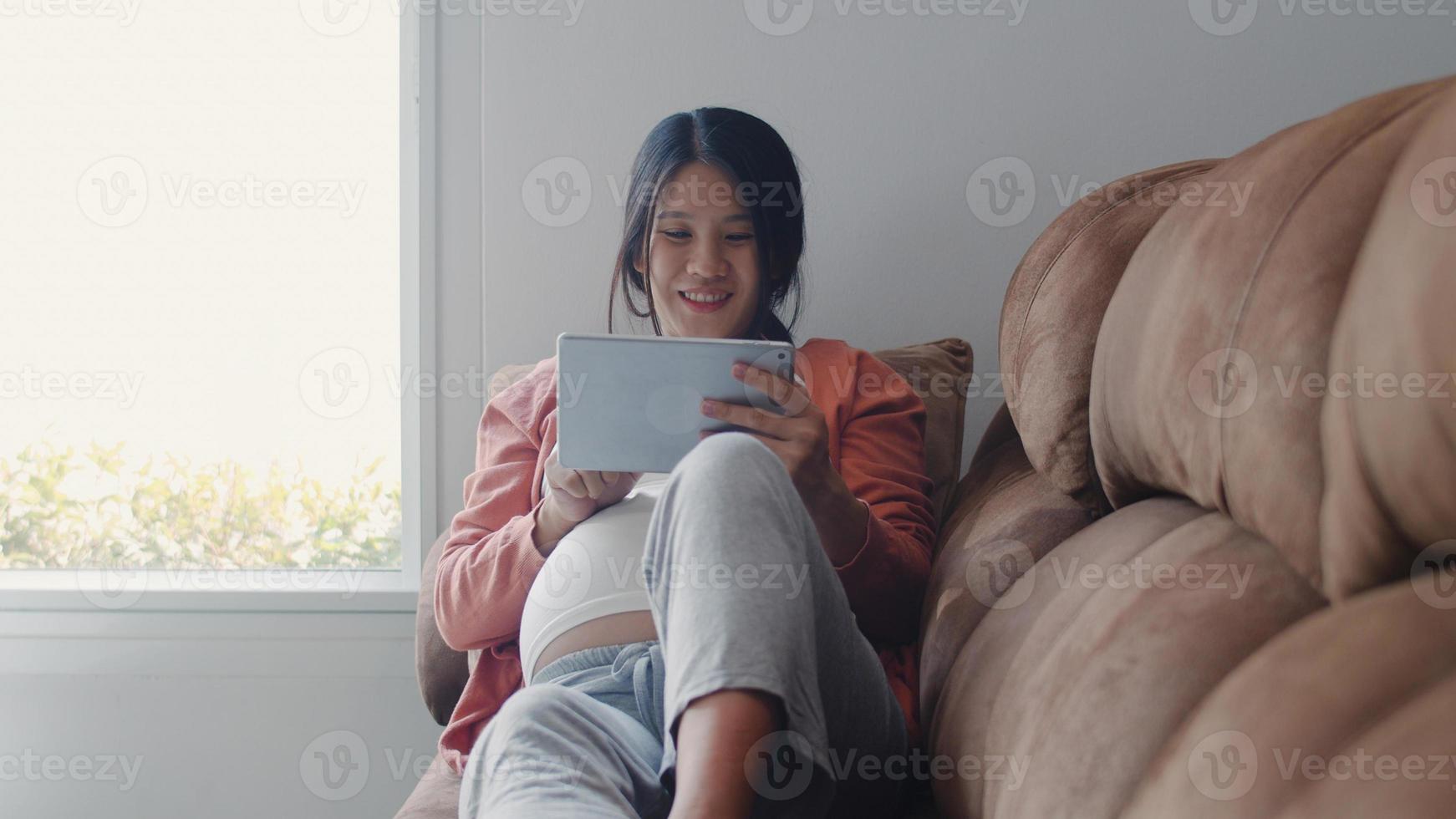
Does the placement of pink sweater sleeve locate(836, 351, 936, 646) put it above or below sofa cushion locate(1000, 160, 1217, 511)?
below

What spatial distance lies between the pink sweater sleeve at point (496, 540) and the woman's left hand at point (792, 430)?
28 cm

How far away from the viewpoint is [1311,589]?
0.59 m

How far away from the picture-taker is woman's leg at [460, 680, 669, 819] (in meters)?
0.74

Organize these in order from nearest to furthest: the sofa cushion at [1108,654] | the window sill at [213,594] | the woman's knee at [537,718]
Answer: the sofa cushion at [1108,654], the woman's knee at [537,718], the window sill at [213,594]

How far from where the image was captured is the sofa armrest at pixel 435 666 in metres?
1.27

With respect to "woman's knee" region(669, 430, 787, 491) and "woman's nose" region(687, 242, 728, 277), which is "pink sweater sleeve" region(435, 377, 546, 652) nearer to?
"woman's nose" region(687, 242, 728, 277)

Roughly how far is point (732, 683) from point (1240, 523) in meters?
Result: 0.34

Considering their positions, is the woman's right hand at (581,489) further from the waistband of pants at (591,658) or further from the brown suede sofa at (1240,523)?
the brown suede sofa at (1240,523)

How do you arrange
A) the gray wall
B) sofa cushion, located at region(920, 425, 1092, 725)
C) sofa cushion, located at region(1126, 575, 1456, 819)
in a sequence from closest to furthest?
sofa cushion, located at region(1126, 575, 1456, 819) < sofa cushion, located at region(920, 425, 1092, 725) < the gray wall

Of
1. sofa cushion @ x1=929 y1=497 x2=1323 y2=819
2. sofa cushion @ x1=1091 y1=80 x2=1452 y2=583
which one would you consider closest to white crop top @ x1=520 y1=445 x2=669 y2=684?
sofa cushion @ x1=929 y1=497 x2=1323 y2=819

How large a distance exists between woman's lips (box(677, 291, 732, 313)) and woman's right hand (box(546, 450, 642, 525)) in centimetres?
27

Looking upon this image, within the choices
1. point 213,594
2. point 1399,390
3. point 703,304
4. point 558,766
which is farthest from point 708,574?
point 213,594

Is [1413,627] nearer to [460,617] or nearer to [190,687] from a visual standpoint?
[460,617]

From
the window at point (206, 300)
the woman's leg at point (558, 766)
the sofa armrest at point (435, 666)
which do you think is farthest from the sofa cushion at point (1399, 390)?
the window at point (206, 300)
